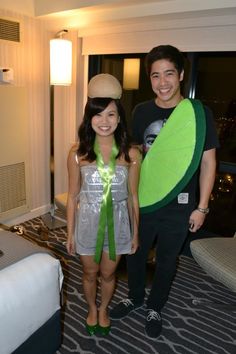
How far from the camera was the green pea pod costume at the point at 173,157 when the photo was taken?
4.56 feet

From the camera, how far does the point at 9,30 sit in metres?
2.45

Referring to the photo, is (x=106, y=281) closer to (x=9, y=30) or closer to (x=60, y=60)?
(x=60, y=60)

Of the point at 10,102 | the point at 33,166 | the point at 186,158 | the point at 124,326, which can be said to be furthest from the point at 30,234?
the point at 186,158

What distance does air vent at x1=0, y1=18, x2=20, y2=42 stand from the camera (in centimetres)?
240

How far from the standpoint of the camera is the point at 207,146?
140 centimetres

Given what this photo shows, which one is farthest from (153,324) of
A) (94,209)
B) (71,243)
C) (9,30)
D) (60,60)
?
(9,30)

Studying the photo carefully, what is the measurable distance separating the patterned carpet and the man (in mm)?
99

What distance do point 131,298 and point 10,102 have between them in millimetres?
1829

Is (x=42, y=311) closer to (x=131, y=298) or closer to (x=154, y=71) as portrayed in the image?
(x=131, y=298)

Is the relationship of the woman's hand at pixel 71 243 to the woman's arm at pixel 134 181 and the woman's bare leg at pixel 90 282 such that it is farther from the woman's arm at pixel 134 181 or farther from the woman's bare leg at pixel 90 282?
the woman's arm at pixel 134 181

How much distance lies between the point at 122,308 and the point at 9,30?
2.31 meters

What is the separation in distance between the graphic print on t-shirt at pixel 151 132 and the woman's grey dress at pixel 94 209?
0.77 feet

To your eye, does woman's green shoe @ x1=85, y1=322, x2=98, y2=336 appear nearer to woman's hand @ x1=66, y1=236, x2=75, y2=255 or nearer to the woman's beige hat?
woman's hand @ x1=66, y1=236, x2=75, y2=255

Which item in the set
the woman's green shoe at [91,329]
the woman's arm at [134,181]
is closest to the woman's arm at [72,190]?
the woman's arm at [134,181]
